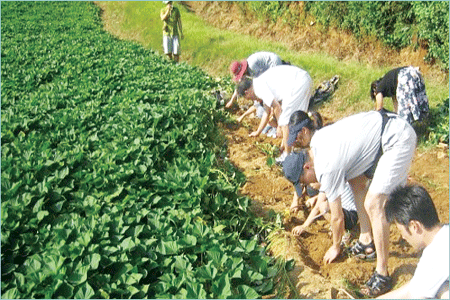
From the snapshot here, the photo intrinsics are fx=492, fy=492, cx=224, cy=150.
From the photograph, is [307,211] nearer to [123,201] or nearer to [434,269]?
[123,201]

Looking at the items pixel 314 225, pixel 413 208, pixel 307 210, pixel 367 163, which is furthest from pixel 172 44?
pixel 413 208

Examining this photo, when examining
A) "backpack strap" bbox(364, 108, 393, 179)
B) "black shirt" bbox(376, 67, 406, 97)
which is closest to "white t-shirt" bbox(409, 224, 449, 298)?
"backpack strap" bbox(364, 108, 393, 179)

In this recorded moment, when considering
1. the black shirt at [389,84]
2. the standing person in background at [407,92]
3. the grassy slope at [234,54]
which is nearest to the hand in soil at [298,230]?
the standing person in background at [407,92]

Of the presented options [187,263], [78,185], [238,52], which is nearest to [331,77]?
[238,52]

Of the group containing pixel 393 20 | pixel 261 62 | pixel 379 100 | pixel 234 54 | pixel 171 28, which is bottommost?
pixel 234 54

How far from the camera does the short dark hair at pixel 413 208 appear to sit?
2725 mm

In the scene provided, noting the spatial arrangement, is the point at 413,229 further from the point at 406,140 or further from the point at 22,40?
the point at 22,40

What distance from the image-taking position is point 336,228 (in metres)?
3.78

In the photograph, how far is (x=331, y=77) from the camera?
940 centimetres

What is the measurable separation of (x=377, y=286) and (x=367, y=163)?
94cm

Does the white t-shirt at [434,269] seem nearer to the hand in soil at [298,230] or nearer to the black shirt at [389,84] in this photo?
the hand in soil at [298,230]

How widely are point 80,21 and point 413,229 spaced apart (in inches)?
727

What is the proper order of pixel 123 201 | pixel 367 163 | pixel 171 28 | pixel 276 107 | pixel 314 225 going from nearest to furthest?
pixel 367 163 < pixel 123 201 < pixel 314 225 < pixel 276 107 < pixel 171 28

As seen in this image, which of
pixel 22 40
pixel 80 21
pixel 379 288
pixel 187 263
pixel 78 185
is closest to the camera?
pixel 187 263
